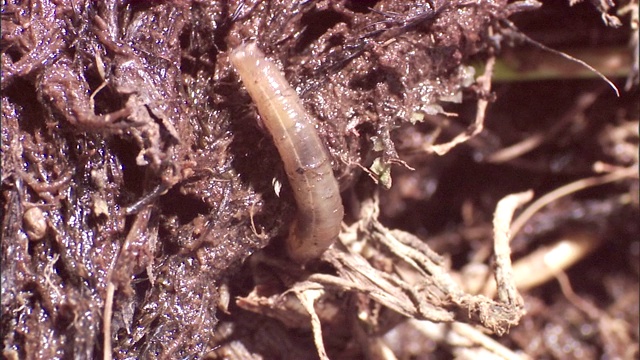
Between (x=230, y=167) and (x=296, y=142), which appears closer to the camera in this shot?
(x=296, y=142)

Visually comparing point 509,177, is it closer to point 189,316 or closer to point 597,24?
point 597,24

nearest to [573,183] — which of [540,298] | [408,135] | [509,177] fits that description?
[509,177]

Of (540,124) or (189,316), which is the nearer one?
(189,316)
